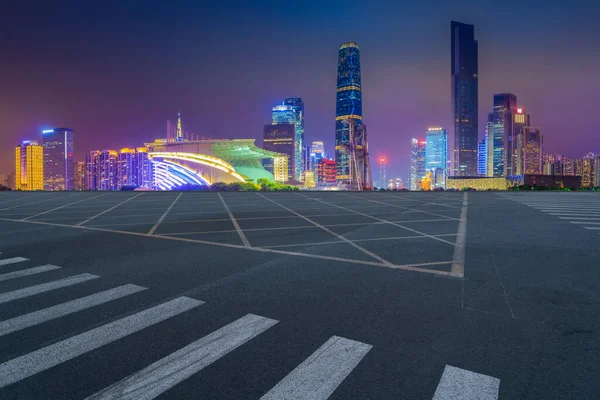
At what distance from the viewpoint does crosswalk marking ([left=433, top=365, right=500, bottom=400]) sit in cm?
243

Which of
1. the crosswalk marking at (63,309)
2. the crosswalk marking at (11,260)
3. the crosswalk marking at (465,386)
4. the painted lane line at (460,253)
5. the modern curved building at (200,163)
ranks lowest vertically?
the crosswalk marking at (465,386)

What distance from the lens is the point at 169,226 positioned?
10.8m

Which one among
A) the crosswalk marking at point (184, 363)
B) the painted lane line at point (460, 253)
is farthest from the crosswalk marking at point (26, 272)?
the painted lane line at point (460, 253)

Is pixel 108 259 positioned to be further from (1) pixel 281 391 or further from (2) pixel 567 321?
(2) pixel 567 321

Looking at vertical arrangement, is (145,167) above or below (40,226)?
above

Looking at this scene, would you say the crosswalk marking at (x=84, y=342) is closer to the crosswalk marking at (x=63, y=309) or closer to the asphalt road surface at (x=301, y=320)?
the asphalt road surface at (x=301, y=320)

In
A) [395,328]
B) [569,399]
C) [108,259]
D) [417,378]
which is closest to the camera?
[569,399]

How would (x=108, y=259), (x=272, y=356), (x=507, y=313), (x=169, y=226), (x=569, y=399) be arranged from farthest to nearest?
(x=169, y=226), (x=108, y=259), (x=507, y=313), (x=272, y=356), (x=569, y=399)

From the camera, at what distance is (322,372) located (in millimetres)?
2732

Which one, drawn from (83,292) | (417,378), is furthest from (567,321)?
(83,292)

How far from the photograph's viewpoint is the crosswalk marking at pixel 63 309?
3.67m

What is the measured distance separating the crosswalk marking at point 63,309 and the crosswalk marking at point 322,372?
2778 millimetres

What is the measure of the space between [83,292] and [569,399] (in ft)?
16.6

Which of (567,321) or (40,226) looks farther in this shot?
(40,226)
